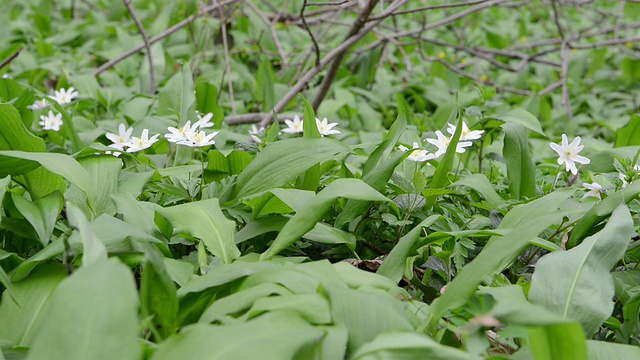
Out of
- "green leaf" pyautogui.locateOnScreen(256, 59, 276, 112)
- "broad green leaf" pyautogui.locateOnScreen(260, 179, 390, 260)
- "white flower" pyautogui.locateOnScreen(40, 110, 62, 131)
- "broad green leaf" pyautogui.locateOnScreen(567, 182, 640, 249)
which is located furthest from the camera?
"green leaf" pyautogui.locateOnScreen(256, 59, 276, 112)

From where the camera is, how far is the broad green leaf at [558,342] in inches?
47.6

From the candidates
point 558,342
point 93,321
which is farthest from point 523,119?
point 93,321

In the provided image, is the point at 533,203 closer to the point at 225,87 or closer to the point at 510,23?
the point at 225,87

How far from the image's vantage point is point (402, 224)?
1.86 m

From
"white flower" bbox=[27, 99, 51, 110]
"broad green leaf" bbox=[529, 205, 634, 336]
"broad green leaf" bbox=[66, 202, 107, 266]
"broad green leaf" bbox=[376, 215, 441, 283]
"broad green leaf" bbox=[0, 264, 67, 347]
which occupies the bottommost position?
"white flower" bbox=[27, 99, 51, 110]

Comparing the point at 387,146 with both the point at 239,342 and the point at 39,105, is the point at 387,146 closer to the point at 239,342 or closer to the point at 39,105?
the point at 239,342

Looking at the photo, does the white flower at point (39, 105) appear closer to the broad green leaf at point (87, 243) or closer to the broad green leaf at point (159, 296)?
the broad green leaf at point (87, 243)

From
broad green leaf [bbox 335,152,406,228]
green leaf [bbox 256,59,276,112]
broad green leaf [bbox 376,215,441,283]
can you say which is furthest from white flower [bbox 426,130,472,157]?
green leaf [bbox 256,59,276,112]

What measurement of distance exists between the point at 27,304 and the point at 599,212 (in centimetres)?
134

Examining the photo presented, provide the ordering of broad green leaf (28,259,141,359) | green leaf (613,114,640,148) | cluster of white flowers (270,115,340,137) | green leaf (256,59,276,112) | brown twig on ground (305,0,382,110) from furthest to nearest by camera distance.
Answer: green leaf (256,59,276,112) < brown twig on ground (305,0,382,110) < green leaf (613,114,640,148) < cluster of white flowers (270,115,340,137) < broad green leaf (28,259,141,359)

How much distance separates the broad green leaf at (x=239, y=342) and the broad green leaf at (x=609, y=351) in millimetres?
520

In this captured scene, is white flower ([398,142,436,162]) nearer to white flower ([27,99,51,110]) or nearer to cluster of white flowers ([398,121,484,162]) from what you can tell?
cluster of white flowers ([398,121,484,162])

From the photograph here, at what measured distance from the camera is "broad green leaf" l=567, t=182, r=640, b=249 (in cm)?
175

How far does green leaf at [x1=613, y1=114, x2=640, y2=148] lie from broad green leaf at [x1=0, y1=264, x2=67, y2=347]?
2662 mm
